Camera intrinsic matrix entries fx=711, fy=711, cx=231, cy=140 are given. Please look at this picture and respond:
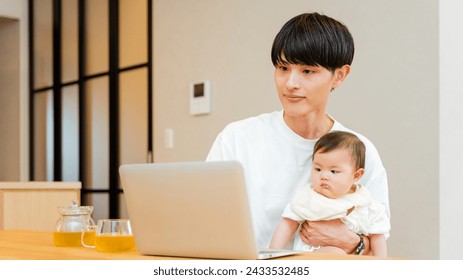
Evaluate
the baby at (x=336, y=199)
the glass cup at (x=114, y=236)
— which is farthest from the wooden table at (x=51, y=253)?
the baby at (x=336, y=199)

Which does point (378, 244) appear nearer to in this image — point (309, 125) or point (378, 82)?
point (309, 125)

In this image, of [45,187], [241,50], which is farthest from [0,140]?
[241,50]

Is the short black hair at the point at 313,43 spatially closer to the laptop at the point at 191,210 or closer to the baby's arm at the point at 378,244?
the baby's arm at the point at 378,244

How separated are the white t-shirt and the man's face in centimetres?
12

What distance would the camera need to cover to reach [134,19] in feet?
15.6

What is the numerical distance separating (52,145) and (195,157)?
2159 mm

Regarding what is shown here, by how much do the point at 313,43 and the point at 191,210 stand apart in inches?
31.1

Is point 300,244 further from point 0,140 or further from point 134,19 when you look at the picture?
point 0,140

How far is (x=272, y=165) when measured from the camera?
204 centimetres

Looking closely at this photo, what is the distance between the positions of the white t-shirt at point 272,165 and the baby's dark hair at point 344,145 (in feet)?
0.41

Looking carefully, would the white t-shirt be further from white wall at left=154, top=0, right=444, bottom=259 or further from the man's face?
white wall at left=154, top=0, right=444, bottom=259
